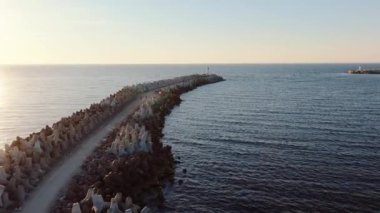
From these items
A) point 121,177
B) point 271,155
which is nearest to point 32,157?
point 121,177

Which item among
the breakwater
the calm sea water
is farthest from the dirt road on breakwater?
the calm sea water

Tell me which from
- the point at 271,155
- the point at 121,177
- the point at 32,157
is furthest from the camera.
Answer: the point at 271,155

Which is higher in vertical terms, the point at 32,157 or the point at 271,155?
the point at 32,157

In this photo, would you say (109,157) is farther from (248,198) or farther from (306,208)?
(306,208)

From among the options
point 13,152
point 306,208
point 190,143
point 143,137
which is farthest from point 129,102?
point 306,208

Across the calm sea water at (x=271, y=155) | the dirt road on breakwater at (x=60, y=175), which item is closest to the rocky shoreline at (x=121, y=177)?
the dirt road on breakwater at (x=60, y=175)

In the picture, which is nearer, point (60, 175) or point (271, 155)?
point (60, 175)

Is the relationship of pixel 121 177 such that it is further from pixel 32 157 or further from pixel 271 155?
pixel 271 155

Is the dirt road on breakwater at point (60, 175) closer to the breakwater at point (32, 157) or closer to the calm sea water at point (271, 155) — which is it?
the breakwater at point (32, 157)

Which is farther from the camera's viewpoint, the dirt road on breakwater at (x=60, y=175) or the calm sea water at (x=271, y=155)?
the calm sea water at (x=271, y=155)
